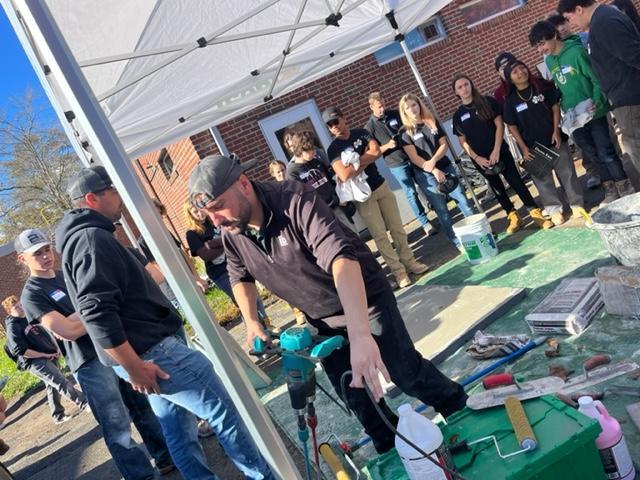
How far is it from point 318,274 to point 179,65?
302 cm

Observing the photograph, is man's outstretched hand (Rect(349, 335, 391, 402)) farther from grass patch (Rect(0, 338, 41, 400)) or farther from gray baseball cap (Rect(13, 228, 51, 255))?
grass patch (Rect(0, 338, 41, 400))

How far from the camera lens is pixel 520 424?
2.00 metres

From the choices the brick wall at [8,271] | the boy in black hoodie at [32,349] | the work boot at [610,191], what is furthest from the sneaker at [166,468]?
the brick wall at [8,271]

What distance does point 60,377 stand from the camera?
6.96m

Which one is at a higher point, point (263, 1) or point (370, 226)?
point (263, 1)

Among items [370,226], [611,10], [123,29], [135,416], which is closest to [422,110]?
[370,226]

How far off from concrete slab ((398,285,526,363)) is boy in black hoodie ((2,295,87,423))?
13.8 feet

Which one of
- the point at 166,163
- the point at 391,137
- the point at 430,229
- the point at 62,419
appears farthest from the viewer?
the point at 166,163

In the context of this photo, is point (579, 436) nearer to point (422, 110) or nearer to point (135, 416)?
point (135, 416)

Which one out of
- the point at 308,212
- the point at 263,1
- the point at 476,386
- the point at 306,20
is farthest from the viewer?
the point at 306,20

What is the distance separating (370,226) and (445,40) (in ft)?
20.2

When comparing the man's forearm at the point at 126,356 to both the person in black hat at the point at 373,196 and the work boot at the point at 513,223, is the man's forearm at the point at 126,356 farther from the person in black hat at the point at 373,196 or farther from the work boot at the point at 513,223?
the work boot at the point at 513,223

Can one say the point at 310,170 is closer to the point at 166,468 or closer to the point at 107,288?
the point at 166,468

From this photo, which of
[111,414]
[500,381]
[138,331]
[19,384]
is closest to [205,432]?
[111,414]
